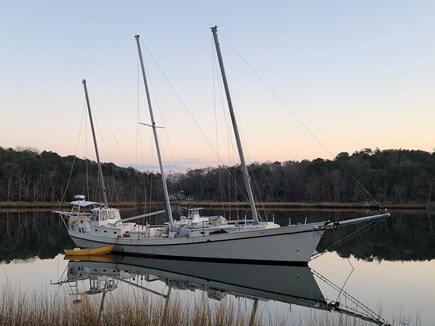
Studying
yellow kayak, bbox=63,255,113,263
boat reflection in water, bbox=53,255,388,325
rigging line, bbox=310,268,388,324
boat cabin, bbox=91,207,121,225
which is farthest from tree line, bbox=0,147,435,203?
rigging line, bbox=310,268,388,324

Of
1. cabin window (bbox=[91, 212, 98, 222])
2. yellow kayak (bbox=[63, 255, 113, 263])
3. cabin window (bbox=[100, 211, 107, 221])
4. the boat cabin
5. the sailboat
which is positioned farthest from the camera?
cabin window (bbox=[91, 212, 98, 222])

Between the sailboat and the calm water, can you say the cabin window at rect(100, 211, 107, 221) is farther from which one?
the calm water

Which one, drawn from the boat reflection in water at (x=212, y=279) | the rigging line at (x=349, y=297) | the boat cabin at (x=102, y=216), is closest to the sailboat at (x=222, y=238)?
the boat cabin at (x=102, y=216)

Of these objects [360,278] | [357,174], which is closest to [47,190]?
[357,174]

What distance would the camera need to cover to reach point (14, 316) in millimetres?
10586

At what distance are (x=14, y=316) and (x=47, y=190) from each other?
87.0 metres

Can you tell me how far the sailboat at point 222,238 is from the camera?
23797 millimetres

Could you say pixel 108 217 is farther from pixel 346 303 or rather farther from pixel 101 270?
pixel 346 303

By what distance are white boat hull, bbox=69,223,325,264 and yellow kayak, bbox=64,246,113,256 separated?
3.23 meters

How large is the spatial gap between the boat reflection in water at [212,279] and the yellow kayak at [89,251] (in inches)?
17.2

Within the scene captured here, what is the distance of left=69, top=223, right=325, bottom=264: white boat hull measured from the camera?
23.6m

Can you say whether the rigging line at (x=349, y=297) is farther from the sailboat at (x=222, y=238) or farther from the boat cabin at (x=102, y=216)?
the boat cabin at (x=102, y=216)

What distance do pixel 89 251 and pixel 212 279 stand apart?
34.7ft

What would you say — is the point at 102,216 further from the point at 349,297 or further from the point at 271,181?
the point at 271,181
